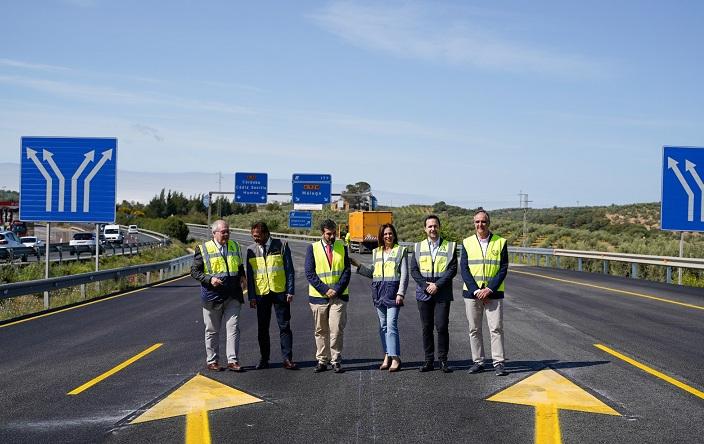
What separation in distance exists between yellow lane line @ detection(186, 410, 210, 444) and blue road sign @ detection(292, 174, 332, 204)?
48.6 m

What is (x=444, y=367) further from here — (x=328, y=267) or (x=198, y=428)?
(x=198, y=428)

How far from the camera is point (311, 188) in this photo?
56.3 meters

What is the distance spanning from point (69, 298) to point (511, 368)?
14645 mm

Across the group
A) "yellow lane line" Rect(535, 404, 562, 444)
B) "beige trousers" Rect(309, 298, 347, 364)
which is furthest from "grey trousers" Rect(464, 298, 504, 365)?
"yellow lane line" Rect(535, 404, 562, 444)

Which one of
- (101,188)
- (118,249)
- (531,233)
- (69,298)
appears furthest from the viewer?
(531,233)

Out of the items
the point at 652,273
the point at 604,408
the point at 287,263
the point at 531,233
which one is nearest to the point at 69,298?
the point at 287,263

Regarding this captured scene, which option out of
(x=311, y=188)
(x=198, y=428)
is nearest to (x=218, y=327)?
(x=198, y=428)

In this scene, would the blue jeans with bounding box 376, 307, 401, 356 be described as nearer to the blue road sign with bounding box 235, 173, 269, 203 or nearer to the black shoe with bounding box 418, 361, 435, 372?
the black shoe with bounding box 418, 361, 435, 372

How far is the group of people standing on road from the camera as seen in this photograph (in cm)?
992

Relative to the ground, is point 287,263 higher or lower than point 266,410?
higher

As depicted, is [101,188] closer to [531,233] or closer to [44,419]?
[44,419]

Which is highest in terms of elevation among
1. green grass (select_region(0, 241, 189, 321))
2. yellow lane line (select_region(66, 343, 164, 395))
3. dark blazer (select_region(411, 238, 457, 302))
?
dark blazer (select_region(411, 238, 457, 302))

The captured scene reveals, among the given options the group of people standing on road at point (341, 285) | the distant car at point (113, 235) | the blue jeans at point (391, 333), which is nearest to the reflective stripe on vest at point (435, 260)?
the group of people standing on road at point (341, 285)

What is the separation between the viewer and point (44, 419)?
7.60 metres
